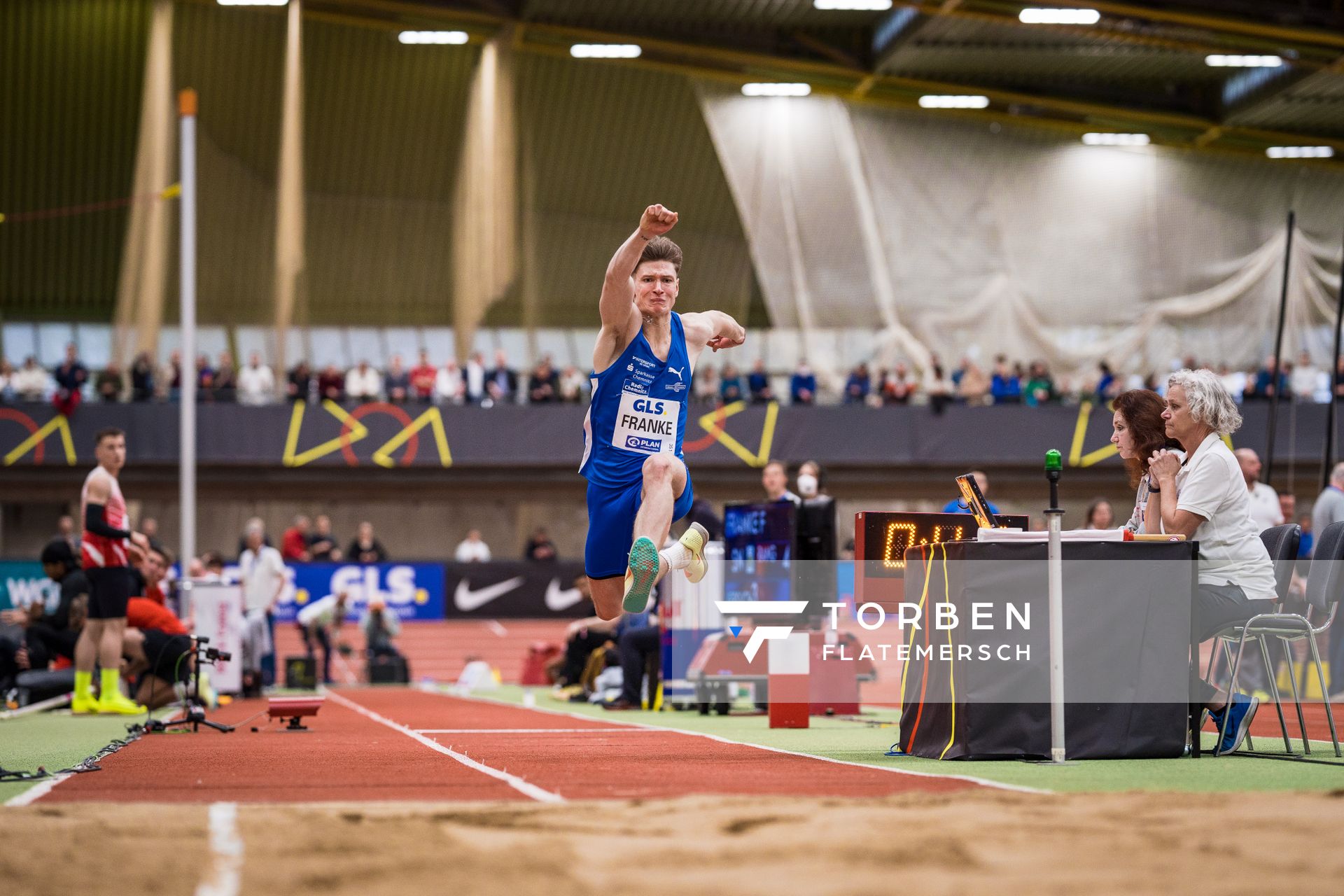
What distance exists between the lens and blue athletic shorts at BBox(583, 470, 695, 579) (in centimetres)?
577

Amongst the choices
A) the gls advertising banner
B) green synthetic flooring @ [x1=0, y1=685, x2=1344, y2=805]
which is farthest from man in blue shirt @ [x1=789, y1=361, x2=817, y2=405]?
green synthetic flooring @ [x1=0, y1=685, x2=1344, y2=805]

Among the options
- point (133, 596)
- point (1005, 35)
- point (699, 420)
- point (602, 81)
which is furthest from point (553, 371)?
point (133, 596)

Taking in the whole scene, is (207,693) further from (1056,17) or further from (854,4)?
(1056,17)

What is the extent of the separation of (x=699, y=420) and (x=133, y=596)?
12.8 m

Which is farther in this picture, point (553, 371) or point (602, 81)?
point (602, 81)

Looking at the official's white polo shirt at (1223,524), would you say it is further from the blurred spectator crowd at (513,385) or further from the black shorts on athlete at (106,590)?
the blurred spectator crowd at (513,385)

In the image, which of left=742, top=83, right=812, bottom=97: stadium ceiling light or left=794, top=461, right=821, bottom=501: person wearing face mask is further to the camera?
left=742, top=83, right=812, bottom=97: stadium ceiling light

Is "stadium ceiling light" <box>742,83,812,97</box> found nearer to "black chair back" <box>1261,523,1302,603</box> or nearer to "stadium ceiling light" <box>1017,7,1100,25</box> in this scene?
"stadium ceiling light" <box>1017,7,1100,25</box>

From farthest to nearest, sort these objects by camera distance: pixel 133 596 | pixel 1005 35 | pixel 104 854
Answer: pixel 1005 35, pixel 133 596, pixel 104 854

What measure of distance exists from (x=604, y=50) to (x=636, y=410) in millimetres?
20408

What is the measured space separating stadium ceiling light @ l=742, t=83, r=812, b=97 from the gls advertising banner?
36.0 ft

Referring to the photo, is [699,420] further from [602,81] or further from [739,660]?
[739,660]

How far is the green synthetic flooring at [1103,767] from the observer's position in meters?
4.25

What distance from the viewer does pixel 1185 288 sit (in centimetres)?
2481
